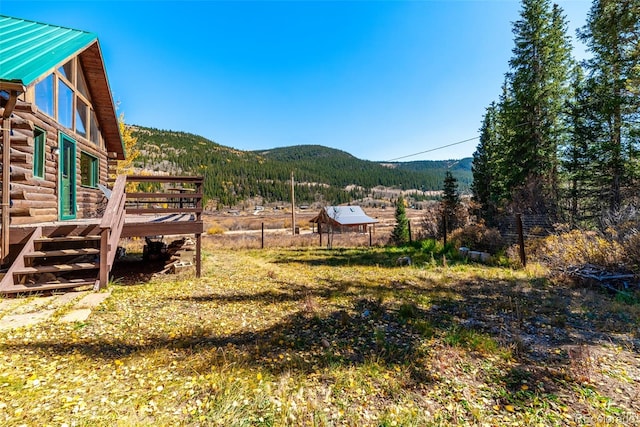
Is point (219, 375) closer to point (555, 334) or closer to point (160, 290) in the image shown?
point (160, 290)

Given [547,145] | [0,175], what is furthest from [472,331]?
[547,145]

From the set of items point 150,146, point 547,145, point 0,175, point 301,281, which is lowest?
point 301,281

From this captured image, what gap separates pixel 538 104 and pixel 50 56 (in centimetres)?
2303

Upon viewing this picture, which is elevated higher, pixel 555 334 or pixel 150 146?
pixel 150 146

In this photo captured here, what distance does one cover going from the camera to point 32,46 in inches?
259

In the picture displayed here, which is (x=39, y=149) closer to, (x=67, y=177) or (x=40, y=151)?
(x=40, y=151)

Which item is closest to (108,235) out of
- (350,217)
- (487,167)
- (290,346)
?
(290,346)

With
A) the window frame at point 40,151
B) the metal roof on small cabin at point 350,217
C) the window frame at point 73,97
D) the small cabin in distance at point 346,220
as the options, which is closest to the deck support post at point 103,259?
the window frame at point 40,151

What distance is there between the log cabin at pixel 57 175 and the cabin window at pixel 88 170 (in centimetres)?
4

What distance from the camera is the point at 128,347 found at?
3.44 meters

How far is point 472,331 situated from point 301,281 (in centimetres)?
462

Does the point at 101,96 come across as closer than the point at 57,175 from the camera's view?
No

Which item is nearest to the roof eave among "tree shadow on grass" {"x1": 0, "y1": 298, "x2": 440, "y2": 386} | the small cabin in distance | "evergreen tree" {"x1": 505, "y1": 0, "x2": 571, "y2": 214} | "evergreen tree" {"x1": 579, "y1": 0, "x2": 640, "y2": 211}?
"tree shadow on grass" {"x1": 0, "y1": 298, "x2": 440, "y2": 386}

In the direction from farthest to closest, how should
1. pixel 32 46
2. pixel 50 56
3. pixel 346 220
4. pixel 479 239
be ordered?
pixel 346 220 → pixel 479 239 → pixel 32 46 → pixel 50 56
